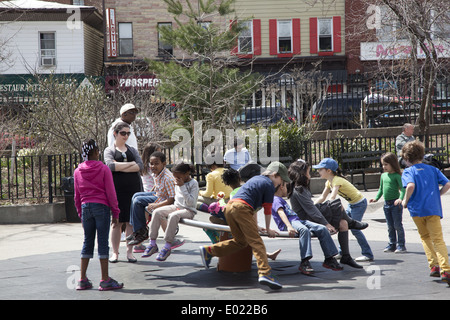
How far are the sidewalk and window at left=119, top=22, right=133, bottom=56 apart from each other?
25.0m

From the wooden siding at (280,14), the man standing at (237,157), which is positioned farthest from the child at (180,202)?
the wooden siding at (280,14)

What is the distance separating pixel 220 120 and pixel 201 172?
6.15 feet

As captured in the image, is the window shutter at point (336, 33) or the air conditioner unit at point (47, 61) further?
the air conditioner unit at point (47, 61)

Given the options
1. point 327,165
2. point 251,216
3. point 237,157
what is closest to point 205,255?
point 251,216

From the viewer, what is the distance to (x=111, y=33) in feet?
106

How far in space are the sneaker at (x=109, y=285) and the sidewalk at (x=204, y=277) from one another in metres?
0.11

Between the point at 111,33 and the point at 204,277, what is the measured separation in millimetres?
27431

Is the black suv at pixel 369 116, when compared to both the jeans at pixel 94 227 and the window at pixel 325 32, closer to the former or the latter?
the window at pixel 325 32

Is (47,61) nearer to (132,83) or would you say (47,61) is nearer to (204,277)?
(132,83)

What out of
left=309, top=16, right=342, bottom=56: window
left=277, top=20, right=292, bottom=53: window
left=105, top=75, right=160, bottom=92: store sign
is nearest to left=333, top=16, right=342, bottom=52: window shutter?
left=309, top=16, right=342, bottom=56: window

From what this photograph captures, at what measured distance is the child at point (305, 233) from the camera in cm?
673

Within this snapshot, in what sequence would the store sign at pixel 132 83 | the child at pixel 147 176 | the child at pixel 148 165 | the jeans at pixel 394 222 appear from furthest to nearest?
the store sign at pixel 132 83 < the child at pixel 148 165 < the jeans at pixel 394 222 < the child at pixel 147 176

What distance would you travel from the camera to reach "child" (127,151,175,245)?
759 cm
